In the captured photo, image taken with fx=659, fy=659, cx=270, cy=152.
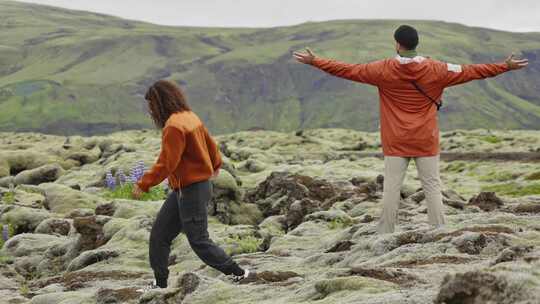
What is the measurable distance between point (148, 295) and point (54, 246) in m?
13.0

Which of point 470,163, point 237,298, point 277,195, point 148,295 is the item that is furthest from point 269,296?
point 470,163

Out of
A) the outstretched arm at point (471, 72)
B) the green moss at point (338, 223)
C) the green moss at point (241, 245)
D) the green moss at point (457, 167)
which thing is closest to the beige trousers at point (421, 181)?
the outstretched arm at point (471, 72)

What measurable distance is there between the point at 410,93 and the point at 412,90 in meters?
0.09

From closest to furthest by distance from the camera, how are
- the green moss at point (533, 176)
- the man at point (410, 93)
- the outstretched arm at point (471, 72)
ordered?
the outstretched arm at point (471, 72), the man at point (410, 93), the green moss at point (533, 176)

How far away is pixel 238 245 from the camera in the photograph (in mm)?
21641

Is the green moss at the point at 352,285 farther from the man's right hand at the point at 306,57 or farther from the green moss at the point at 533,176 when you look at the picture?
the green moss at the point at 533,176

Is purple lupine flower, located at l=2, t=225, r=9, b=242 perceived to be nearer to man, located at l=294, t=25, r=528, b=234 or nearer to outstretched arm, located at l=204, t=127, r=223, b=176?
outstretched arm, located at l=204, t=127, r=223, b=176

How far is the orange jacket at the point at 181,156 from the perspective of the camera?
13.2 m

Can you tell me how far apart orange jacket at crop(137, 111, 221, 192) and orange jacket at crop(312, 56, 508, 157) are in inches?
176

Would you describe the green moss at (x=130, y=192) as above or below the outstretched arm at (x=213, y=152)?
below

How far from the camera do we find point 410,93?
16391mm

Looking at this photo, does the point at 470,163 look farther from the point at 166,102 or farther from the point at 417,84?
the point at 166,102

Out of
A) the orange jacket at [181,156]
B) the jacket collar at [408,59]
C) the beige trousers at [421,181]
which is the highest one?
the jacket collar at [408,59]

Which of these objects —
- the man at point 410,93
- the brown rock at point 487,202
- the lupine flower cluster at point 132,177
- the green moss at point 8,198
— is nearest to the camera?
the man at point 410,93
